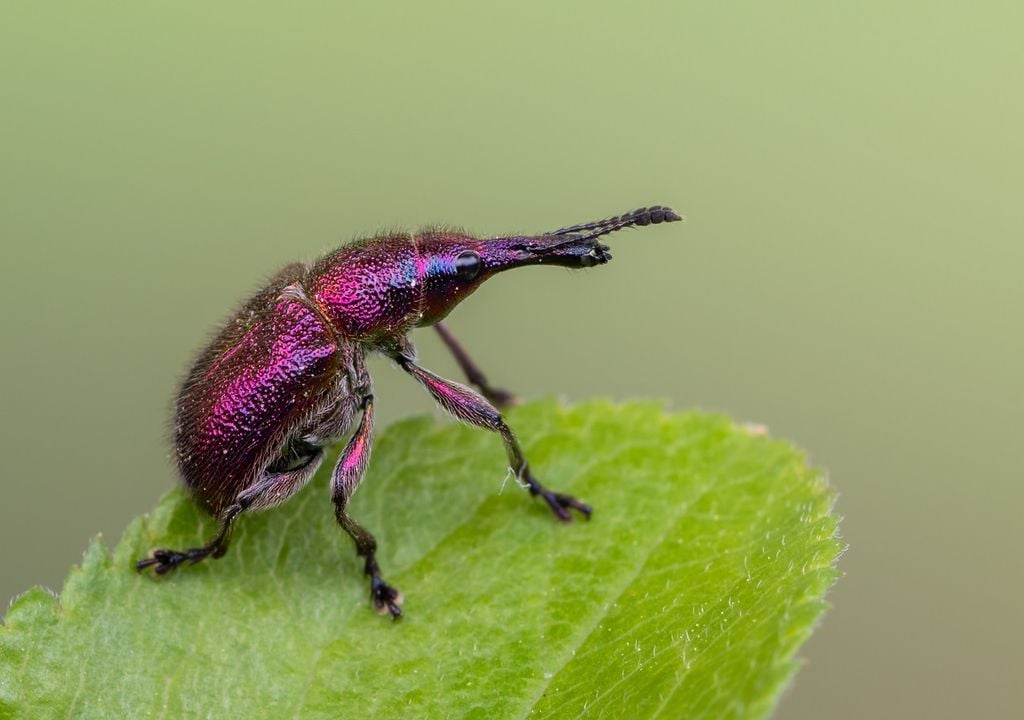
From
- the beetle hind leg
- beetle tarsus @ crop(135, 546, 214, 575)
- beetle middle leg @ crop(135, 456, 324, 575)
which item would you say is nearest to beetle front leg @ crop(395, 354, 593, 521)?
beetle middle leg @ crop(135, 456, 324, 575)

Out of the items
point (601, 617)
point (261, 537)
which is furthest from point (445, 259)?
point (601, 617)

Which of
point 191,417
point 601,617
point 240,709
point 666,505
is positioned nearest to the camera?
point 240,709

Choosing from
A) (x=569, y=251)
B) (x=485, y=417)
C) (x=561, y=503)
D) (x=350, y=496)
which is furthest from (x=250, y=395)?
(x=569, y=251)

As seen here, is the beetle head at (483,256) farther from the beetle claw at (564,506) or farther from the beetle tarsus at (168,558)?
the beetle tarsus at (168,558)

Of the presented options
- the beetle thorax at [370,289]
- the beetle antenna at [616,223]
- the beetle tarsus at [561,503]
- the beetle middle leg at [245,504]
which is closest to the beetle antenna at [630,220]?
the beetle antenna at [616,223]

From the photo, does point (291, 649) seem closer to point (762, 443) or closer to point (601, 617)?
point (601, 617)

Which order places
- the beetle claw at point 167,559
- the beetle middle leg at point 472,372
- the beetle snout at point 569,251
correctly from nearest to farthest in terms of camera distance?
the beetle claw at point 167,559
the beetle snout at point 569,251
the beetle middle leg at point 472,372

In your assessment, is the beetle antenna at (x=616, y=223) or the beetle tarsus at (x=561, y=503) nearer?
the beetle tarsus at (x=561, y=503)
